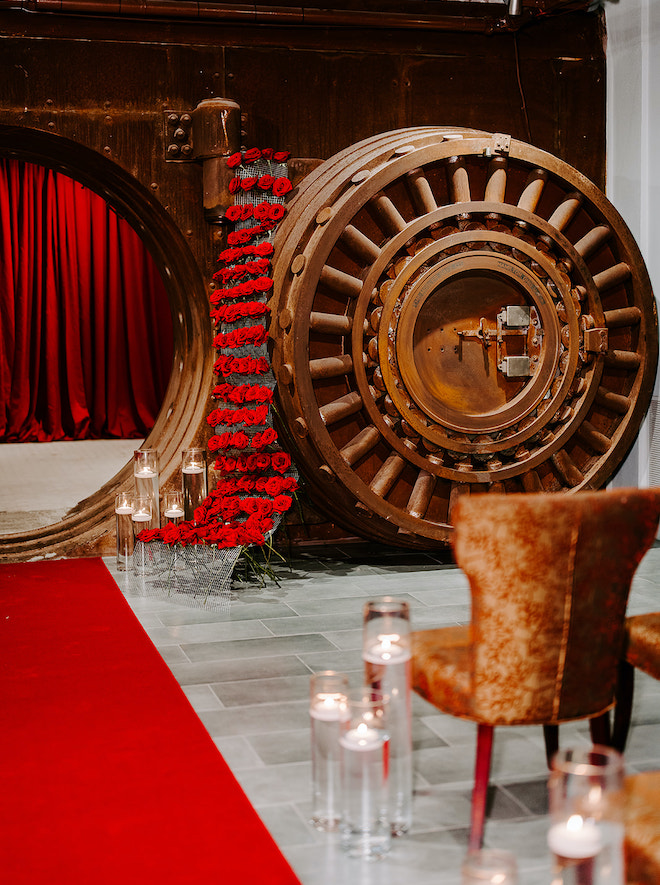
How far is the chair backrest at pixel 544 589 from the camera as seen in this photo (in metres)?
2.12

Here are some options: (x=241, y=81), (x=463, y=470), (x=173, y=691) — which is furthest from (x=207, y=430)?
(x=173, y=691)

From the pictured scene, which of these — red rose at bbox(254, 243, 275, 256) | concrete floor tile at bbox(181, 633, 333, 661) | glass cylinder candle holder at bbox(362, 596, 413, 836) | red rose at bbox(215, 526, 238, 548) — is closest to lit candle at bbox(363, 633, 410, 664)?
glass cylinder candle holder at bbox(362, 596, 413, 836)

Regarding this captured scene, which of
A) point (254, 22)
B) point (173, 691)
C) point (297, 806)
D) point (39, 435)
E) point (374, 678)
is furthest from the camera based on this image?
point (39, 435)

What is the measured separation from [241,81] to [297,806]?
3.66m

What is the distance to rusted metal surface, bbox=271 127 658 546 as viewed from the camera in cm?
452

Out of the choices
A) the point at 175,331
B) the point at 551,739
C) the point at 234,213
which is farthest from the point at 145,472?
the point at 551,739

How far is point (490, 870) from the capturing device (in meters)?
1.32

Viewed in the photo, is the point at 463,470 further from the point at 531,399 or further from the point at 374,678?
the point at 374,678

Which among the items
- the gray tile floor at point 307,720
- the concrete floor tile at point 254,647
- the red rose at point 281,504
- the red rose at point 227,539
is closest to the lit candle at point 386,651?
the gray tile floor at point 307,720

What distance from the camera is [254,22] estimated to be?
4945 mm

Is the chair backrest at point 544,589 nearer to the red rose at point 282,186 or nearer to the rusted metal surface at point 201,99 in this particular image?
the rusted metal surface at point 201,99

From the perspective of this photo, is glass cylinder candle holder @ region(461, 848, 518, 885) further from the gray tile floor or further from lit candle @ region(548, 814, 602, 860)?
A: the gray tile floor

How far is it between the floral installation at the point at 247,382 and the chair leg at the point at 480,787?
7.46 ft

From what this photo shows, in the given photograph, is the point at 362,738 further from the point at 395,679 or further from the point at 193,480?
the point at 193,480
